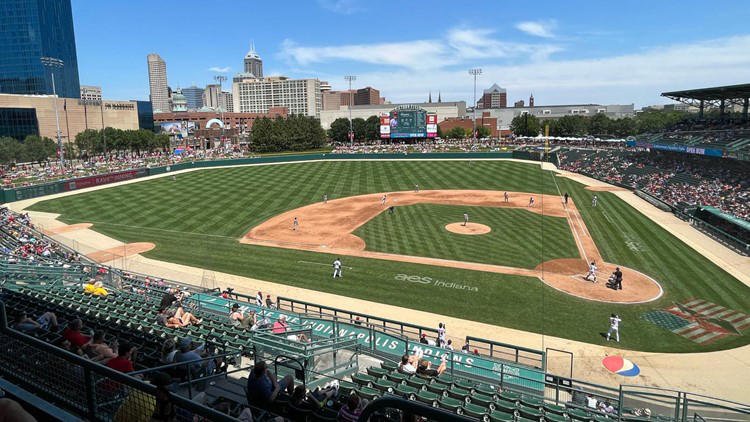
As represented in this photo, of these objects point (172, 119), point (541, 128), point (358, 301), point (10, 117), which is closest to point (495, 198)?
point (358, 301)

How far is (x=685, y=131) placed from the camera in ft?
190

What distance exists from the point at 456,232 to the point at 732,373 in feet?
64.1

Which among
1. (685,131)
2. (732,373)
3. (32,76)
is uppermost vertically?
(32,76)

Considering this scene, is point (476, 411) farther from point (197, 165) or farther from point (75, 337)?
point (197, 165)

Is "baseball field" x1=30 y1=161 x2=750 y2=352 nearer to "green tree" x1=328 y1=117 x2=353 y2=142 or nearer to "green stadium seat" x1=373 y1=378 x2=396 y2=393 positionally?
"green stadium seat" x1=373 y1=378 x2=396 y2=393

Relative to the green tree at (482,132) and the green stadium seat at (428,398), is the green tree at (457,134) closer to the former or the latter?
the green tree at (482,132)

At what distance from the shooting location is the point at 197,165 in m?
75.7

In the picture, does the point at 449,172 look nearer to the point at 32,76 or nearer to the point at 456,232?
the point at 456,232

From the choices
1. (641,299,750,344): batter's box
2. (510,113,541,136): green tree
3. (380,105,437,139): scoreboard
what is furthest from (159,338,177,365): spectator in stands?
(510,113,541,136): green tree

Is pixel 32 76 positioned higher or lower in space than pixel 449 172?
higher

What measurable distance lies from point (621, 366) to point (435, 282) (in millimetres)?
9780

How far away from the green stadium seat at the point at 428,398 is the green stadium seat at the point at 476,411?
1.75ft

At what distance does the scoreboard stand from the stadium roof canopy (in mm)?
45735

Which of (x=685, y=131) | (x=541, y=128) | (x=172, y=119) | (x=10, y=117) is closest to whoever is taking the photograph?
(x=685, y=131)
